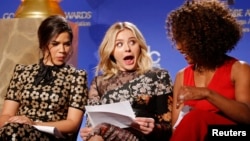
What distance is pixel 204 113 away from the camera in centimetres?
193

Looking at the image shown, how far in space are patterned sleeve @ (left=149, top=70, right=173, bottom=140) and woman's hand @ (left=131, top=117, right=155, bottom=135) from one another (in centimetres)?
10

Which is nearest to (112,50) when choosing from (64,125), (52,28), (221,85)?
(52,28)

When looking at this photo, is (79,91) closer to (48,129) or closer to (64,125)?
(64,125)

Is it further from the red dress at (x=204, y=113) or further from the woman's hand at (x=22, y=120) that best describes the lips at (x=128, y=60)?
the woman's hand at (x=22, y=120)

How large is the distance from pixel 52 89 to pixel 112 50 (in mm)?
380

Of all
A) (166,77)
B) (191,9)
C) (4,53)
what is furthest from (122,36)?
(4,53)

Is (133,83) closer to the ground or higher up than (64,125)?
higher up

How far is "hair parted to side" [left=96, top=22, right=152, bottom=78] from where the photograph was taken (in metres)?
2.61

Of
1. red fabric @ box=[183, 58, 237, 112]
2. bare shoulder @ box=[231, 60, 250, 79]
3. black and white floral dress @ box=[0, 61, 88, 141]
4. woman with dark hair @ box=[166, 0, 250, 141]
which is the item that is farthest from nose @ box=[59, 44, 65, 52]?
bare shoulder @ box=[231, 60, 250, 79]

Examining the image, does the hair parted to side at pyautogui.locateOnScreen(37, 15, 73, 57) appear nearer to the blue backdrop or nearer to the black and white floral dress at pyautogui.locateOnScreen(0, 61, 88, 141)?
the black and white floral dress at pyautogui.locateOnScreen(0, 61, 88, 141)

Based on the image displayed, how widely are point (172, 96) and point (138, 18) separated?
4.54 ft

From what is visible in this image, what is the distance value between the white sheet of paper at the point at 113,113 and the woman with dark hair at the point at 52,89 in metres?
0.38

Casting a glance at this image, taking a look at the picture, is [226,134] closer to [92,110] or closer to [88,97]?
[92,110]

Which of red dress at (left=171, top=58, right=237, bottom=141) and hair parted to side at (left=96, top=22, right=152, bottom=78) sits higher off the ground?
hair parted to side at (left=96, top=22, right=152, bottom=78)
